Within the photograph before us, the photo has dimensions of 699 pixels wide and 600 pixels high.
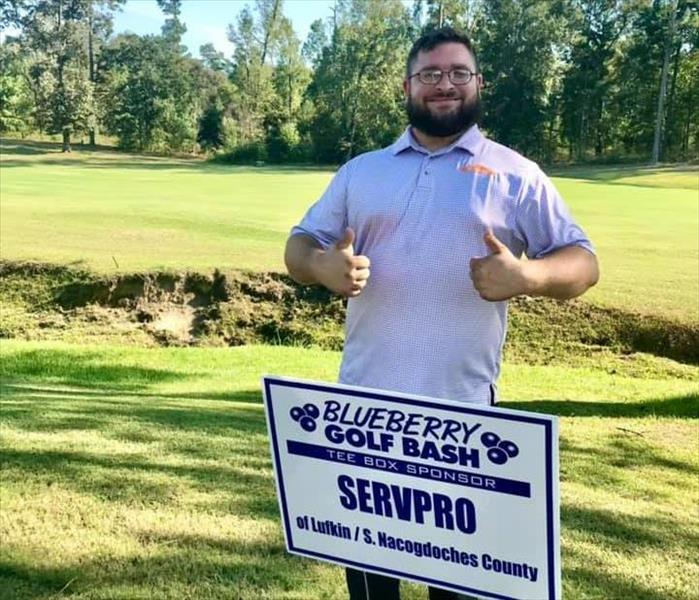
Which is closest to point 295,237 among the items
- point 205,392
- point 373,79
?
point 205,392

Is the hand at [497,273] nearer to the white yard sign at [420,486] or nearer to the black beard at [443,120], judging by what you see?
the white yard sign at [420,486]

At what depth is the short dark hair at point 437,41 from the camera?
77.3 inches

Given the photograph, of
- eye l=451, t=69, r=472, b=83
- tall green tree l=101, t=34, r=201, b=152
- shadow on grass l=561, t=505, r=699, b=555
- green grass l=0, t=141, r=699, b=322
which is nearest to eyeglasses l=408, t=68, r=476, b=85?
eye l=451, t=69, r=472, b=83

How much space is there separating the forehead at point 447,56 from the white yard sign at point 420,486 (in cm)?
83

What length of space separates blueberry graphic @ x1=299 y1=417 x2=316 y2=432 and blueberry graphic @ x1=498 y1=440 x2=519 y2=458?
43 cm

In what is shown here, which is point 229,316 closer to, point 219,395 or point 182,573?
point 219,395

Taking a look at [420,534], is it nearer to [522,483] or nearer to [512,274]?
[522,483]

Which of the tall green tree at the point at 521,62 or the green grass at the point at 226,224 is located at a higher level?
the tall green tree at the point at 521,62

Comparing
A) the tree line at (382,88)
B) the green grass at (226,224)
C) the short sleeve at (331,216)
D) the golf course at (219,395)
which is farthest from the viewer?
the tree line at (382,88)

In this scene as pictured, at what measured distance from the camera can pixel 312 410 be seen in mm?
1775

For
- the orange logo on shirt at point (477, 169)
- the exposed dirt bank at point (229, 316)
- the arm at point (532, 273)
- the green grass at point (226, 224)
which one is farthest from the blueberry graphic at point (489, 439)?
the green grass at point (226, 224)

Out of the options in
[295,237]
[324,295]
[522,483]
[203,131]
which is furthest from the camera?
[203,131]

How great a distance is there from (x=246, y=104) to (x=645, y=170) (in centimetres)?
2766

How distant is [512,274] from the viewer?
1.71m
